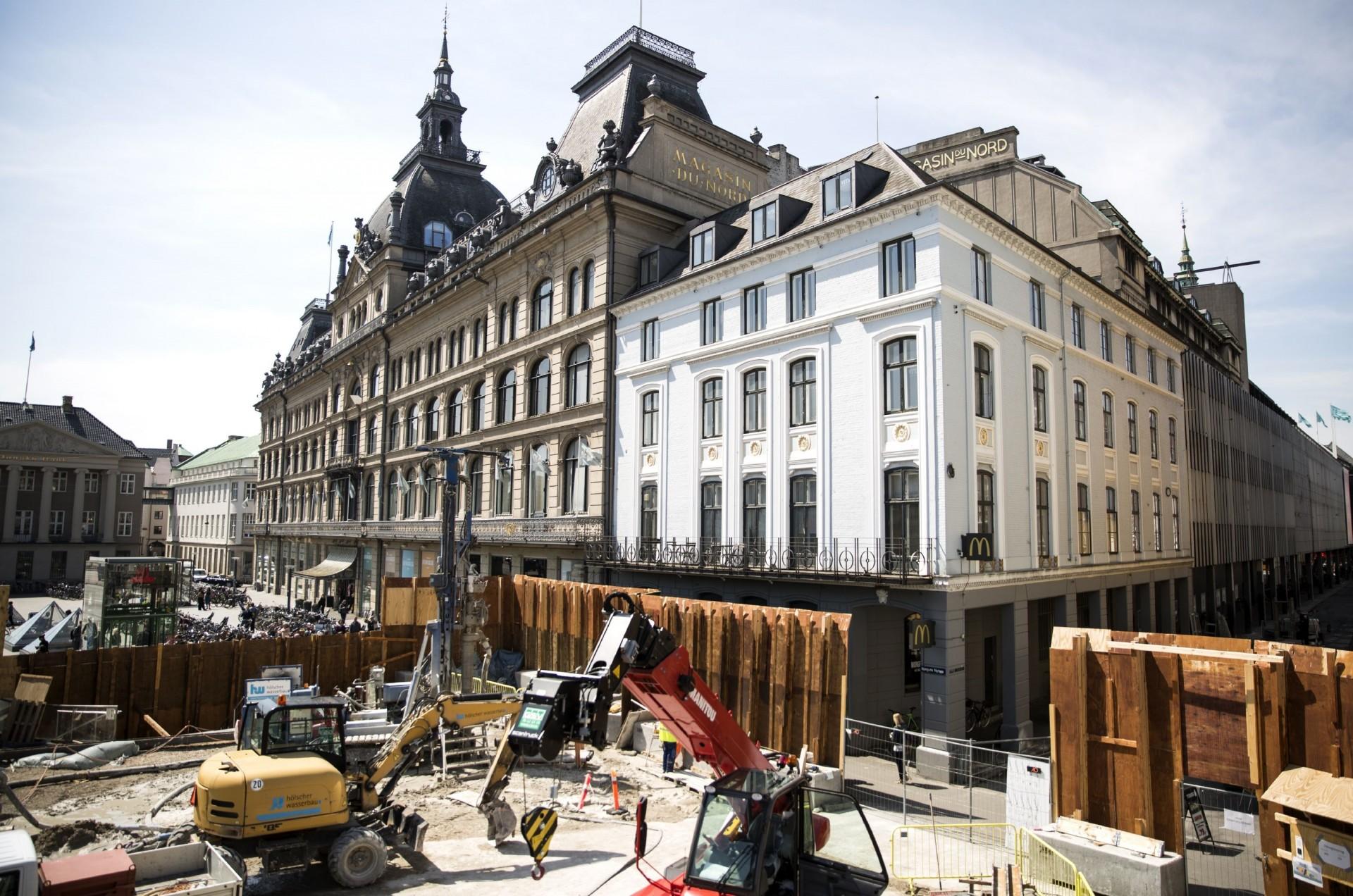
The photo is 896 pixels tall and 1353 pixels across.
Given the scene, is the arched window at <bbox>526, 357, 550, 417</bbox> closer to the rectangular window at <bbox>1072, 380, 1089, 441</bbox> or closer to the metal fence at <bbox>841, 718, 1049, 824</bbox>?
the metal fence at <bbox>841, 718, 1049, 824</bbox>

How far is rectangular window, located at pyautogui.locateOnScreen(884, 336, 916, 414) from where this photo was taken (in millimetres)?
21344

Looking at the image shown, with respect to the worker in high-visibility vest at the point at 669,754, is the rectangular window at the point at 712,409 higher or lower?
higher

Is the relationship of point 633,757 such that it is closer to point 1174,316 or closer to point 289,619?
point 289,619

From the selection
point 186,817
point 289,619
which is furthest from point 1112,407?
point 289,619

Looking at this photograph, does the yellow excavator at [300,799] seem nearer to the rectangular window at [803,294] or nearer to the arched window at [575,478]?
the rectangular window at [803,294]

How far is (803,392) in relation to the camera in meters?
24.2

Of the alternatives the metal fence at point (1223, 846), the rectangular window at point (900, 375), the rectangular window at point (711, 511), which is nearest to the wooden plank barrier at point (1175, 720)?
the metal fence at point (1223, 846)

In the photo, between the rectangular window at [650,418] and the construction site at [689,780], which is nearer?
the construction site at [689,780]

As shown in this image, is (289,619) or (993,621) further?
(289,619)

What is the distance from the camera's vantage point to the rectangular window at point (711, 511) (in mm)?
26406

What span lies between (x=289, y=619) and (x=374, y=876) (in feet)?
102

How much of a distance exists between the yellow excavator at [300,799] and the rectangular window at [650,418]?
16911 mm

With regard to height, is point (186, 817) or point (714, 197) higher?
point (714, 197)

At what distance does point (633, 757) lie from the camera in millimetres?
19453
